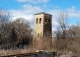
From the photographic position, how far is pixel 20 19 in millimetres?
61969

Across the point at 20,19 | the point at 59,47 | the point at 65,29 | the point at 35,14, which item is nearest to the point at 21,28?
the point at 20,19

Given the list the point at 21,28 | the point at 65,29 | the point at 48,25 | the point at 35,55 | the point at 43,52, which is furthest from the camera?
the point at 48,25

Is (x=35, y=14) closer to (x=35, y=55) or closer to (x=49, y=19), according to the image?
(x=49, y=19)

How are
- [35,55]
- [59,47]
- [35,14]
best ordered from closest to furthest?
[35,55] < [59,47] < [35,14]

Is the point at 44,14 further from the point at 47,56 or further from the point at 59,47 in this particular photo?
the point at 47,56

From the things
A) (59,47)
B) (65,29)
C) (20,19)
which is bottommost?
(59,47)

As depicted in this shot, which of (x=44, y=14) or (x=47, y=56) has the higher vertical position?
(x=44, y=14)

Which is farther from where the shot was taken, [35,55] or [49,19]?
[49,19]

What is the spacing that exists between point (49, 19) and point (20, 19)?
9.17 metres

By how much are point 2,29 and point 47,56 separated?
3612 cm

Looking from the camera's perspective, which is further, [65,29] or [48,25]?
[48,25]

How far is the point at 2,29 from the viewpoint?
147 ft

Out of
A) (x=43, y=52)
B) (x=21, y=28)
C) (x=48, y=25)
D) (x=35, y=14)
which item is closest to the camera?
(x=43, y=52)

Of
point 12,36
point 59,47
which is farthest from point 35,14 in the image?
point 59,47
